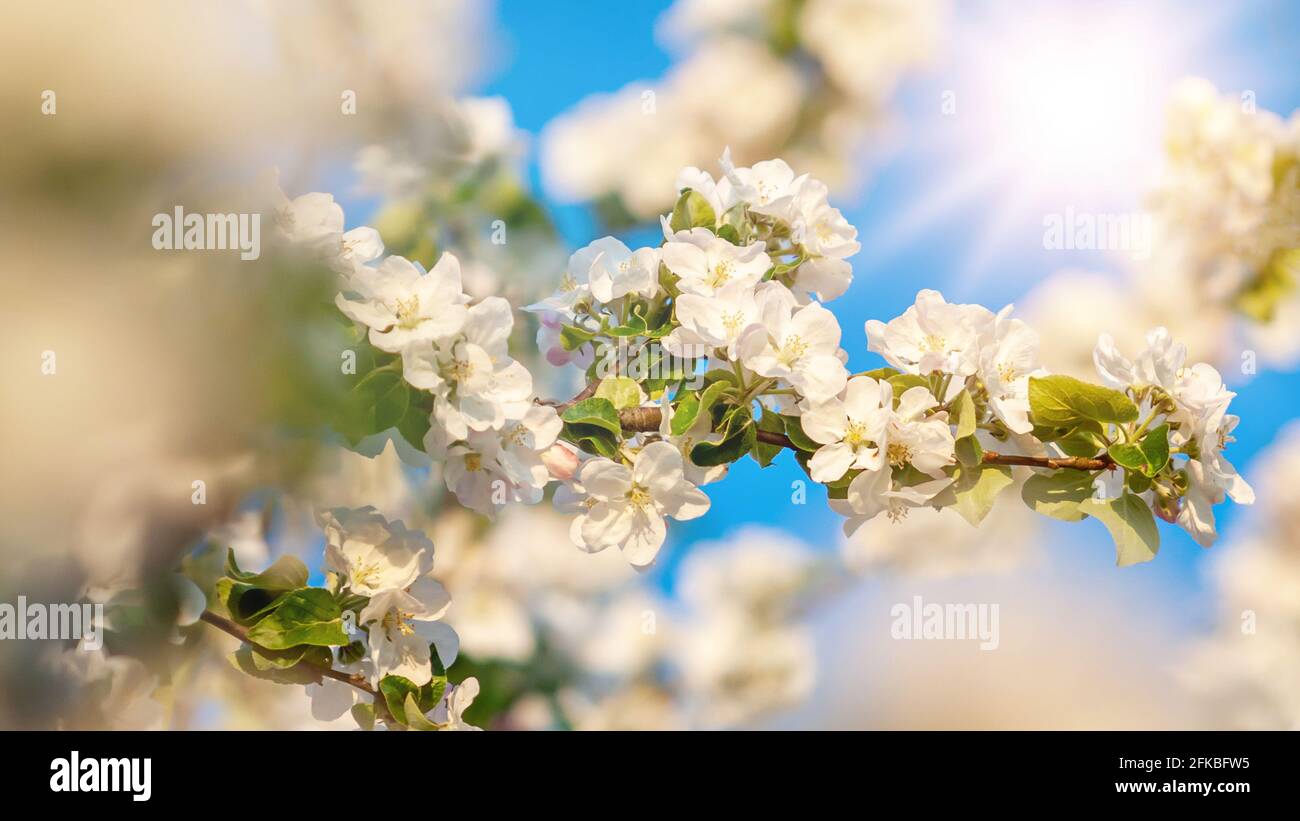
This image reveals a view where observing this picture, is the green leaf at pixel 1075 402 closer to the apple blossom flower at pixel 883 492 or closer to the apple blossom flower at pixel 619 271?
the apple blossom flower at pixel 883 492

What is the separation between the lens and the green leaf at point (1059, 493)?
0.62 m

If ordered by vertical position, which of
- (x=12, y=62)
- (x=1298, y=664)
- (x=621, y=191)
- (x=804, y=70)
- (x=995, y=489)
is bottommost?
(x=1298, y=664)

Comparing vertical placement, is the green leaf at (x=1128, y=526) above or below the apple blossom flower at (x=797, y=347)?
below

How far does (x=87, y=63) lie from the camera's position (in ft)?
Result: 2.98

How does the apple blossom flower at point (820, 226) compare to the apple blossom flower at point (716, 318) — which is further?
the apple blossom flower at point (820, 226)

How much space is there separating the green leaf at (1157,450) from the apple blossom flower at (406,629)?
450 mm

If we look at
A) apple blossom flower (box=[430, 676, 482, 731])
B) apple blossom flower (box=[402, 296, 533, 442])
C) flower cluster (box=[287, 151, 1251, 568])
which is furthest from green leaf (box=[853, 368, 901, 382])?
apple blossom flower (box=[430, 676, 482, 731])

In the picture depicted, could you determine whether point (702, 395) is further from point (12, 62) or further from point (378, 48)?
point (378, 48)

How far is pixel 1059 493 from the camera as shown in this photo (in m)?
0.63

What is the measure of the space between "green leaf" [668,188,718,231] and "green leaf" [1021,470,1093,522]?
28 cm

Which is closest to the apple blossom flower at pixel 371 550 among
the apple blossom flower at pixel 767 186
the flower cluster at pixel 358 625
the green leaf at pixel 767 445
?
the flower cluster at pixel 358 625

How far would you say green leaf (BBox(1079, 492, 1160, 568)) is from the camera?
604 mm

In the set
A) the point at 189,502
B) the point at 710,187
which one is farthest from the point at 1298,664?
the point at 189,502

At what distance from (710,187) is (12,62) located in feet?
2.17
